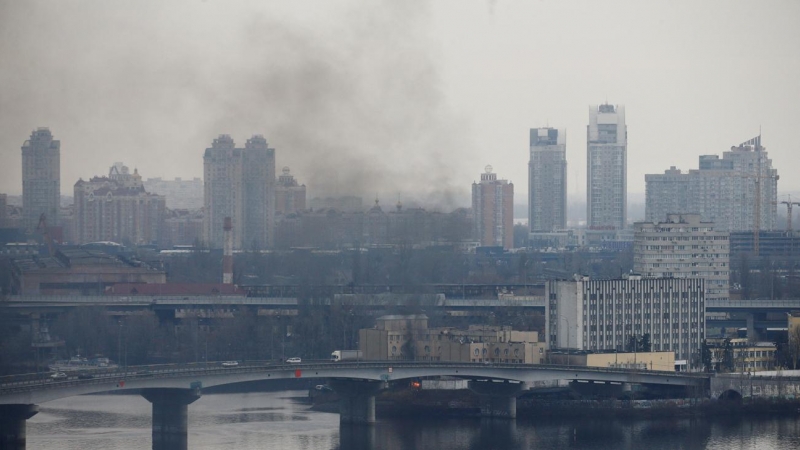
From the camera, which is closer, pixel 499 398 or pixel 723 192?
pixel 499 398

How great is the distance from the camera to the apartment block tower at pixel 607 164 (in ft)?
226

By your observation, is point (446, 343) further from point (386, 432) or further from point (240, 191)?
point (240, 191)

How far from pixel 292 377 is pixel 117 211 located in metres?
36.7

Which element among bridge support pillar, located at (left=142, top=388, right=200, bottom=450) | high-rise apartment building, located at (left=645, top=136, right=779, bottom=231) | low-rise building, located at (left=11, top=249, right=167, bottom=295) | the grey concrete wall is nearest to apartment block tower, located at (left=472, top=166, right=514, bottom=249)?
high-rise apartment building, located at (left=645, top=136, right=779, bottom=231)

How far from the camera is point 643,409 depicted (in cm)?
2216

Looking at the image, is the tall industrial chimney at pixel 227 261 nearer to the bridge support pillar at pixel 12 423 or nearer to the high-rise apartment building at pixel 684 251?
the high-rise apartment building at pixel 684 251

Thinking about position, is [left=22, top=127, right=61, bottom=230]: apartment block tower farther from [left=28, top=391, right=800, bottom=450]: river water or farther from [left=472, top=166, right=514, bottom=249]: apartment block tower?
[left=28, top=391, right=800, bottom=450]: river water

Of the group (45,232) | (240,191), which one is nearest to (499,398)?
(45,232)

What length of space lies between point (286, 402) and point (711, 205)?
124 feet

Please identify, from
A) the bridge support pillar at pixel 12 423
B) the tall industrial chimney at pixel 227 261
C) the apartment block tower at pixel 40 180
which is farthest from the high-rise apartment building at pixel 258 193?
the bridge support pillar at pixel 12 423

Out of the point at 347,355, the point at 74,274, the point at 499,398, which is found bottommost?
the point at 499,398

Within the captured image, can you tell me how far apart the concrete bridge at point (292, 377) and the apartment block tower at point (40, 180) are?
2249 cm

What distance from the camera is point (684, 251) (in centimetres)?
3228

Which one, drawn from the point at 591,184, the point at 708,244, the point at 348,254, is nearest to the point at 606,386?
the point at 708,244
